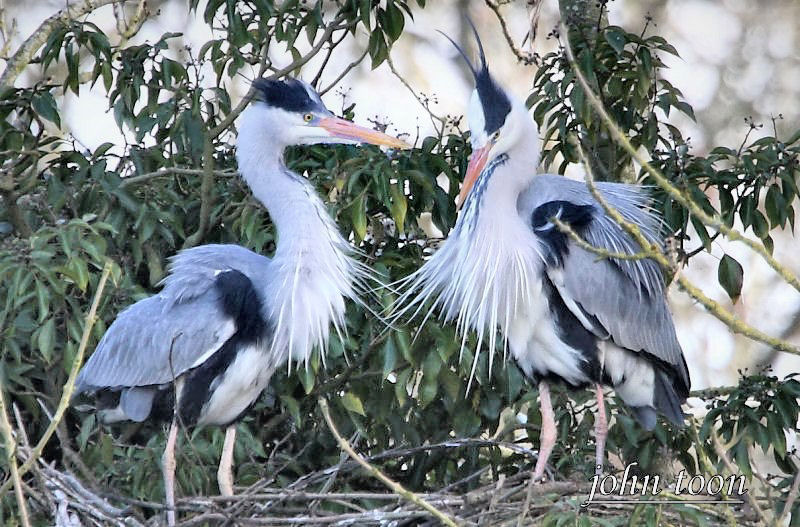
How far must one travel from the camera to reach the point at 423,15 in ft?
23.9

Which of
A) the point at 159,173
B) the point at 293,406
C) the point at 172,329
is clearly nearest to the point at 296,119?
the point at 159,173

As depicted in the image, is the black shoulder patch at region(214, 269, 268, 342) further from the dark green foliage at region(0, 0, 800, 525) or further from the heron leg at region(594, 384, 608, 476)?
the heron leg at region(594, 384, 608, 476)

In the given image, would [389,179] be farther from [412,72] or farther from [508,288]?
[412,72]

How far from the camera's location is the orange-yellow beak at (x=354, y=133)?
3.92 m

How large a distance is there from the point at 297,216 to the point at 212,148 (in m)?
0.46

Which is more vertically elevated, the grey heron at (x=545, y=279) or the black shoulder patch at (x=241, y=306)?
the grey heron at (x=545, y=279)

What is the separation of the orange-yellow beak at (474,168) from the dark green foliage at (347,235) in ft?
0.55

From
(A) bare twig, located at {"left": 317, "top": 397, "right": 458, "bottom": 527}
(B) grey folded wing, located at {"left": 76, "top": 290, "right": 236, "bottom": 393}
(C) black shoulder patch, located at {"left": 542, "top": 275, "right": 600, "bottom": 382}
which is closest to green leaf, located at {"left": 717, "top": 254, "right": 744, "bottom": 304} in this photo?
(C) black shoulder patch, located at {"left": 542, "top": 275, "right": 600, "bottom": 382}

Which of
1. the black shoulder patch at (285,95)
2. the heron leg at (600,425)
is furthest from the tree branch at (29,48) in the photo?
the heron leg at (600,425)

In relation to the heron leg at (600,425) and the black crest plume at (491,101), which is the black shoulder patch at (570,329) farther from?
the black crest plume at (491,101)

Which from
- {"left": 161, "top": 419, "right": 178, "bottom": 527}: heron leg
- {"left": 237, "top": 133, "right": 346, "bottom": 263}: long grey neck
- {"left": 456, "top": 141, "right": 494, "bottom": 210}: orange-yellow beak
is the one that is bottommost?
{"left": 161, "top": 419, "right": 178, "bottom": 527}: heron leg

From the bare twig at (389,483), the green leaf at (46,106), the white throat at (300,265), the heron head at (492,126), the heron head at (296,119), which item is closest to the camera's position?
the bare twig at (389,483)

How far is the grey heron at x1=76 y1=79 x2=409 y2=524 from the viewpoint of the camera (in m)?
3.87

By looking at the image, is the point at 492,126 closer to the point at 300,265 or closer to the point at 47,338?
the point at 300,265
